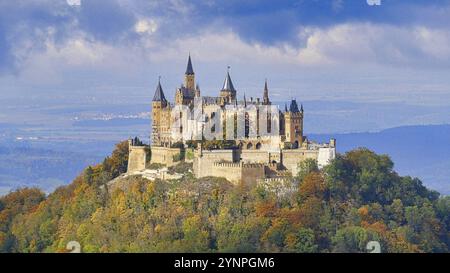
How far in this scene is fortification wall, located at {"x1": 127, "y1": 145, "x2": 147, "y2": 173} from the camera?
4362cm

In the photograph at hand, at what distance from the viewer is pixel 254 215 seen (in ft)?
118

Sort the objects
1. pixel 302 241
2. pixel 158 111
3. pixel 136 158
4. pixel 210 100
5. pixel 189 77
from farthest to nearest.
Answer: pixel 189 77
pixel 158 111
pixel 210 100
pixel 136 158
pixel 302 241

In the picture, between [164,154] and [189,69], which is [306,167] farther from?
[189,69]

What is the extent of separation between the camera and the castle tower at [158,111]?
4606 centimetres

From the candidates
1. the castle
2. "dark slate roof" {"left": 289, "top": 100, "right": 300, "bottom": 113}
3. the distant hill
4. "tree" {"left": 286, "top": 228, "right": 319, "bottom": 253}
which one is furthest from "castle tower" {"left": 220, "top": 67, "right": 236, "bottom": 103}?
the distant hill

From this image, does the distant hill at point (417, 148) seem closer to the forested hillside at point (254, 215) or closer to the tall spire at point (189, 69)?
the tall spire at point (189, 69)

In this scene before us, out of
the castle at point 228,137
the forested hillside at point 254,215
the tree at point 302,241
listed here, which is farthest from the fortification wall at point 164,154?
the tree at point 302,241

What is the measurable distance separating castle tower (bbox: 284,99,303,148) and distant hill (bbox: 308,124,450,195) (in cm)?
3335

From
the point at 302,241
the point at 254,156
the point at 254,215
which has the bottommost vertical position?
the point at 302,241

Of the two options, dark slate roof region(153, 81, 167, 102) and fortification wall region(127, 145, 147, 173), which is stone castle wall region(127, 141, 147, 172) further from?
dark slate roof region(153, 81, 167, 102)

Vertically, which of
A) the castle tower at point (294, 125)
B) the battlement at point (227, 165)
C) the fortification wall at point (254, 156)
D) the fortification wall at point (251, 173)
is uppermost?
the castle tower at point (294, 125)

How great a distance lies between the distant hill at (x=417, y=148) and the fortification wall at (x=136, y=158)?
109 ft

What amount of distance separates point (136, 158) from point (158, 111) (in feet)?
11.6

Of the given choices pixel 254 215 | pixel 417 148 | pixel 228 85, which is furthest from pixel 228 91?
pixel 417 148
